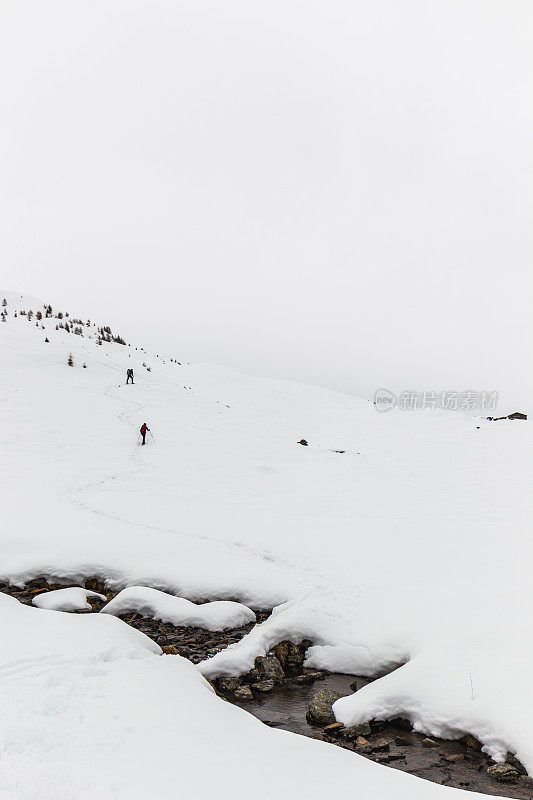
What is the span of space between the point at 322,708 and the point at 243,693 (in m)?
1.36

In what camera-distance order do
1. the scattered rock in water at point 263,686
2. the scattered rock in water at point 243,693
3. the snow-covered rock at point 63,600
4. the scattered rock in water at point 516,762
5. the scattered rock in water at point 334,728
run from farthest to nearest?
the snow-covered rock at point 63,600, the scattered rock in water at point 263,686, the scattered rock in water at point 243,693, the scattered rock in water at point 334,728, the scattered rock in water at point 516,762

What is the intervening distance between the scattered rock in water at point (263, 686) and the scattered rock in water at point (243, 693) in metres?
0.16

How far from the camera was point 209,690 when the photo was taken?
663cm

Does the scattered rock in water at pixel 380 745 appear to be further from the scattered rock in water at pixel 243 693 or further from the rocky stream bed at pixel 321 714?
the scattered rock in water at pixel 243 693

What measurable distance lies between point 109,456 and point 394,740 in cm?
1563

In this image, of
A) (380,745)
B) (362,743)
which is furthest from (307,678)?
(380,745)

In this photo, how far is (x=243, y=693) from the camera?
7.73 meters

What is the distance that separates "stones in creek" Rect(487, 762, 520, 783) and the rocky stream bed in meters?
0.01

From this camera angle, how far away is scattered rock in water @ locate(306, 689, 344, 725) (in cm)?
707

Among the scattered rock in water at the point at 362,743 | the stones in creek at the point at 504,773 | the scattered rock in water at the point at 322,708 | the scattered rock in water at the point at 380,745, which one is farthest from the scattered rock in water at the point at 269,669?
the stones in creek at the point at 504,773

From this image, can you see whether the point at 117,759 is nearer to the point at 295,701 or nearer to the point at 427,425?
the point at 295,701

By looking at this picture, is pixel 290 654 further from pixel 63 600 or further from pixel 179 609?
pixel 63 600

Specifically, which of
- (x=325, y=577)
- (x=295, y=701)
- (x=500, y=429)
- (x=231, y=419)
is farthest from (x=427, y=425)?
(x=295, y=701)

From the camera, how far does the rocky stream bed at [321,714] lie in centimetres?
591
